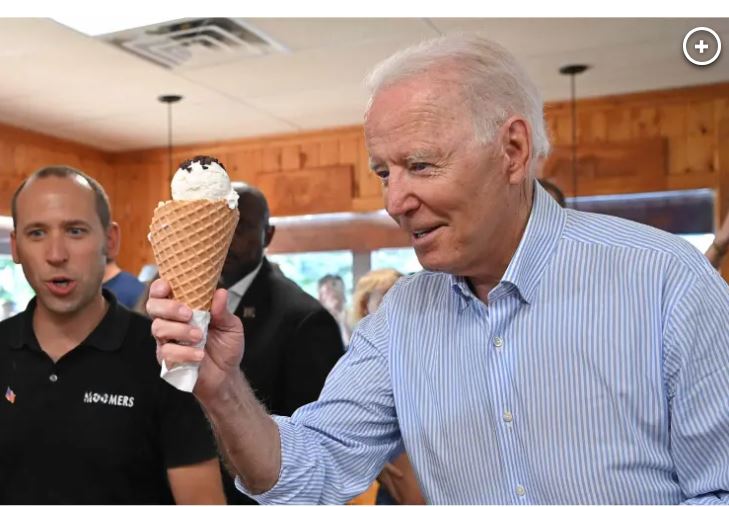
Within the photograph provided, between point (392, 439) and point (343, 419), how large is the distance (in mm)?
93

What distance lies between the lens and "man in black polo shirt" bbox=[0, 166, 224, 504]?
129 cm

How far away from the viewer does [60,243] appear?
4.59ft

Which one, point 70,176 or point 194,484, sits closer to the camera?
point 194,484

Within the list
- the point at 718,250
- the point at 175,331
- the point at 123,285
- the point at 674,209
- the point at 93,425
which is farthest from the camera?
the point at 674,209

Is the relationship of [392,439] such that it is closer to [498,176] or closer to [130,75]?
[498,176]

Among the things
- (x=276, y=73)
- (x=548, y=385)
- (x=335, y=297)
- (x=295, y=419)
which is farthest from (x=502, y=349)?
(x=276, y=73)

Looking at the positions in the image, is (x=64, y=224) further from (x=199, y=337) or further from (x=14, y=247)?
(x=199, y=337)

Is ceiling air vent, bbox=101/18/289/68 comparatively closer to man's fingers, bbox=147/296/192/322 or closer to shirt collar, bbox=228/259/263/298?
shirt collar, bbox=228/259/263/298

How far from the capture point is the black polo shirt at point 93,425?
1287mm

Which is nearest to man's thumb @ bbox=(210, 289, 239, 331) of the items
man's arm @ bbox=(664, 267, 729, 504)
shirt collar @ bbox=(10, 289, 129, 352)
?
man's arm @ bbox=(664, 267, 729, 504)

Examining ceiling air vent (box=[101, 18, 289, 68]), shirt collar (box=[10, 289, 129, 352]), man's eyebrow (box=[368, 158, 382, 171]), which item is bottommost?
shirt collar (box=[10, 289, 129, 352])

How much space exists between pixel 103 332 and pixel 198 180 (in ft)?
2.16
